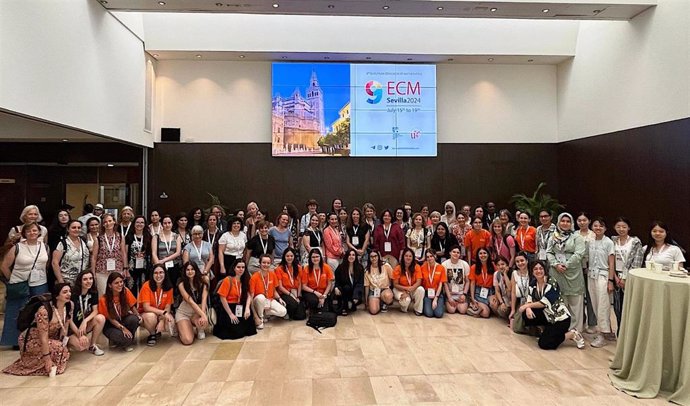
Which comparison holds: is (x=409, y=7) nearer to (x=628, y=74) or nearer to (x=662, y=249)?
(x=628, y=74)

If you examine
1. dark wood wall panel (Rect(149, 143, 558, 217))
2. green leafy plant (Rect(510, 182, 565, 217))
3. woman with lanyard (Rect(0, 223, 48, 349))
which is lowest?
woman with lanyard (Rect(0, 223, 48, 349))

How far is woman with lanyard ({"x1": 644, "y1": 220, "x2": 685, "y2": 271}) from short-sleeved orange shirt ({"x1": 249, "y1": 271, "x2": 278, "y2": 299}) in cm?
454

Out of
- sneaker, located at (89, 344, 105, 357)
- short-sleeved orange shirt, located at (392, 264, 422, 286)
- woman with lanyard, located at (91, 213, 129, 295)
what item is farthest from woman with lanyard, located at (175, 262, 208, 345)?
short-sleeved orange shirt, located at (392, 264, 422, 286)

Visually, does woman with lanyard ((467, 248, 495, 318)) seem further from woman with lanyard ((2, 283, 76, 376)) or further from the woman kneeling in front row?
woman with lanyard ((2, 283, 76, 376))

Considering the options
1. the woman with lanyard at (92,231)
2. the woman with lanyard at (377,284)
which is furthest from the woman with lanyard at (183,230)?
the woman with lanyard at (377,284)

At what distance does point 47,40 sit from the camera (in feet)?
17.8

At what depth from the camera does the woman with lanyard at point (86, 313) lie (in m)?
4.29

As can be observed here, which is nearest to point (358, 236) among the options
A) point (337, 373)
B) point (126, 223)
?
point (337, 373)

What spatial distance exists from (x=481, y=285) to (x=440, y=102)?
5536mm

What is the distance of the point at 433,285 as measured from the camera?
5949mm

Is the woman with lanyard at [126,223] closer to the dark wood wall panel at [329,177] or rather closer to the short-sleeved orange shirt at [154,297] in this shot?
the short-sleeved orange shirt at [154,297]

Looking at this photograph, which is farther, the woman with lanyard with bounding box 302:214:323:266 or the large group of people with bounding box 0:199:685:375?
the woman with lanyard with bounding box 302:214:323:266

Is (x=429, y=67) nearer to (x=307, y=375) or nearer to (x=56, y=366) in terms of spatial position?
(x=307, y=375)

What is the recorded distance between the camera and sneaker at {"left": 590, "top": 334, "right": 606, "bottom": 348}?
15.3 feet
